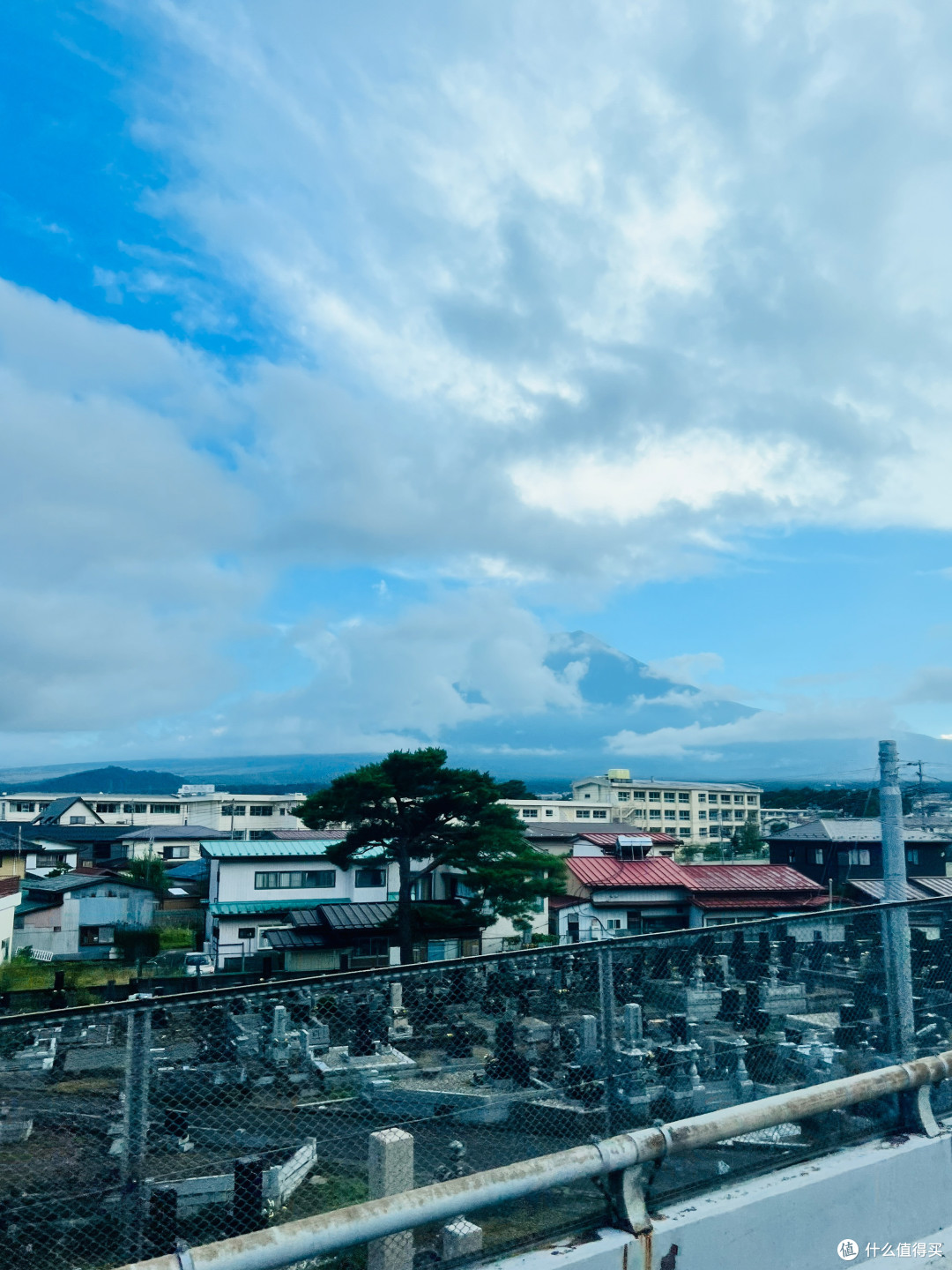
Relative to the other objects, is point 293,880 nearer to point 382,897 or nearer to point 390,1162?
point 382,897

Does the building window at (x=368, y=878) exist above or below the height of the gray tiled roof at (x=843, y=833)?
below

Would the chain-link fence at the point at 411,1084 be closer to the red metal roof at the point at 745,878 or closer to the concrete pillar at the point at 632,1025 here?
the concrete pillar at the point at 632,1025

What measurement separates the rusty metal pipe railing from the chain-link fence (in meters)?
0.23

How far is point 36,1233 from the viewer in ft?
10.6

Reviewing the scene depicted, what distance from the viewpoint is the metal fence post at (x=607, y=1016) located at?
11.6ft

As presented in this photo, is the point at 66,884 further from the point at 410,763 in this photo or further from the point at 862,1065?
the point at 862,1065

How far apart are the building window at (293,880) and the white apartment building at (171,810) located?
3215 cm

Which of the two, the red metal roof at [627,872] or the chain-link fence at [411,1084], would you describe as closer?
the chain-link fence at [411,1084]

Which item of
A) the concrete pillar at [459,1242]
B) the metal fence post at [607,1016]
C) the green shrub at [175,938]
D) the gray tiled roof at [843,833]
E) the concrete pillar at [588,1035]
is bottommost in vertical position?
the green shrub at [175,938]

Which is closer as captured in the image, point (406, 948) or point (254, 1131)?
point (254, 1131)

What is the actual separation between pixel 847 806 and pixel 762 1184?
66755 millimetres

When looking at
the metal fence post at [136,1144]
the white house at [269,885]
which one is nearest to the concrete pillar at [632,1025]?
the metal fence post at [136,1144]

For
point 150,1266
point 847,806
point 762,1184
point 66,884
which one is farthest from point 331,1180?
point 847,806

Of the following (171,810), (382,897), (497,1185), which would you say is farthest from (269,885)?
(171,810)
